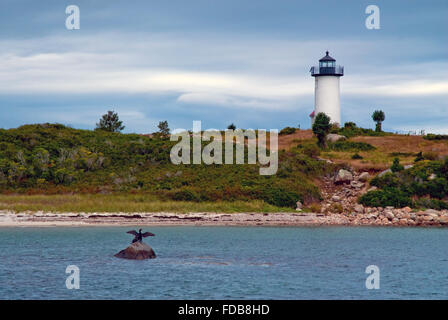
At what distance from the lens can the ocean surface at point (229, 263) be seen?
24844 millimetres

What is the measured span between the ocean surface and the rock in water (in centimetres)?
62

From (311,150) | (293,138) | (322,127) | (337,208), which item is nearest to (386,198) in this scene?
(337,208)

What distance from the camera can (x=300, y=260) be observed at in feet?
Answer: 108

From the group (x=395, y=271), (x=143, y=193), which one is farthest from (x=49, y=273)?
(x=143, y=193)

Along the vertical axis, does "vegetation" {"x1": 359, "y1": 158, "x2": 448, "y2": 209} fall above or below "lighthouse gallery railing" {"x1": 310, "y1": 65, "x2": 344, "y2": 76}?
below

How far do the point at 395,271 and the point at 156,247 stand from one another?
13034 mm

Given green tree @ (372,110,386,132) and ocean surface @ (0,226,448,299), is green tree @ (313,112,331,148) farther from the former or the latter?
ocean surface @ (0,226,448,299)

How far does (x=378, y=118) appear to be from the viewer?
84.0 m

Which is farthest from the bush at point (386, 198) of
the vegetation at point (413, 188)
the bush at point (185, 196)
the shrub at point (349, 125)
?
the shrub at point (349, 125)

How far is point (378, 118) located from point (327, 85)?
1051cm

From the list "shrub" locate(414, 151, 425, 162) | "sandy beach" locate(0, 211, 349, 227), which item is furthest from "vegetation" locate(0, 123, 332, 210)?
"shrub" locate(414, 151, 425, 162)

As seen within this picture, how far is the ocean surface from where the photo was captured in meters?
24.8
